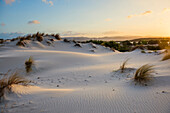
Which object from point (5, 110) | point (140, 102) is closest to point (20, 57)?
point (5, 110)

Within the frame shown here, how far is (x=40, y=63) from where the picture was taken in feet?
21.0

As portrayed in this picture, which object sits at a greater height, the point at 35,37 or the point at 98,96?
the point at 35,37


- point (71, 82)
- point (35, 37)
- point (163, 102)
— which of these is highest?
point (35, 37)

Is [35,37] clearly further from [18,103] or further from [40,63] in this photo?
[18,103]

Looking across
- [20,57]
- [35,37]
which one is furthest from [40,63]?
[35,37]

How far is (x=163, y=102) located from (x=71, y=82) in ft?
8.93

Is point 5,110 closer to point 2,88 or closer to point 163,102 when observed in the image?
point 2,88

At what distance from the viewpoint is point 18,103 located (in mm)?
2275

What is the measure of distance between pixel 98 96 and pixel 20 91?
Result: 5.94 feet

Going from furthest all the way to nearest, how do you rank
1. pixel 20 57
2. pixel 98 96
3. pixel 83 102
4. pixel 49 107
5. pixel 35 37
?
pixel 35 37 → pixel 20 57 → pixel 98 96 → pixel 83 102 → pixel 49 107

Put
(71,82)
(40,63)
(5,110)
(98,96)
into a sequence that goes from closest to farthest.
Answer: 1. (5,110)
2. (98,96)
3. (71,82)
4. (40,63)

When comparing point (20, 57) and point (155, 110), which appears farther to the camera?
point (20, 57)

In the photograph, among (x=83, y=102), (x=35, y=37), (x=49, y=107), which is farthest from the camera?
(x=35, y=37)

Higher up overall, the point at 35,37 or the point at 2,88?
the point at 35,37
